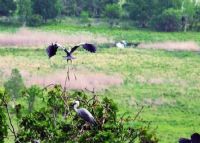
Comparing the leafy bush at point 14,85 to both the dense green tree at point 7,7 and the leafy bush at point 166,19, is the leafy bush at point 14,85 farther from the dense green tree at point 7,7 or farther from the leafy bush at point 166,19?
the leafy bush at point 166,19

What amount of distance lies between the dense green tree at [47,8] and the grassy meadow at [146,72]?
5.12 meters

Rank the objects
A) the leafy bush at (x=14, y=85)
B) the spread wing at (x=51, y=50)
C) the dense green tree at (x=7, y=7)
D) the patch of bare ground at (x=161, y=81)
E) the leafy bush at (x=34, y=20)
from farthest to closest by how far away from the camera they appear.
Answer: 1. the dense green tree at (x=7, y=7)
2. the leafy bush at (x=34, y=20)
3. the patch of bare ground at (x=161, y=81)
4. the leafy bush at (x=14, y=85)
5. the spread wing at (x=51, y=50)

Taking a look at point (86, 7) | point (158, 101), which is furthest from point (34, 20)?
point (158, 101)

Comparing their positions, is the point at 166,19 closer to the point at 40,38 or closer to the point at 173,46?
the point at 173,46

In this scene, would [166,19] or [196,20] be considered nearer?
[166,19]

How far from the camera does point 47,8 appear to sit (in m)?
56.5

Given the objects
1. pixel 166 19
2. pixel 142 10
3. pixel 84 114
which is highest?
pixel 84 114

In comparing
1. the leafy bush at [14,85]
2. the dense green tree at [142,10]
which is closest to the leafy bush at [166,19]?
the dense green tree at [142,10]

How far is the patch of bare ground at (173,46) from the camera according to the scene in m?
46.3

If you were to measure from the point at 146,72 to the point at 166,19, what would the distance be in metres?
21.9

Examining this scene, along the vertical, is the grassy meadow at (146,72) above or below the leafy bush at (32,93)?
below

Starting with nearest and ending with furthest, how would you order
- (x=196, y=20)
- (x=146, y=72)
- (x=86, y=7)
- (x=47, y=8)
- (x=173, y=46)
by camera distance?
(x=146, y=72) < (x=173, y=46) < (x=47, y=8) < (x=196, y=20) < (x=86, y=7)

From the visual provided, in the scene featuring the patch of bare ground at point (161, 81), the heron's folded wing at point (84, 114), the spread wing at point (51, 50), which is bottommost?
the patch of bare ground at point (161, 81)

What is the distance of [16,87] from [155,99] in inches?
281
